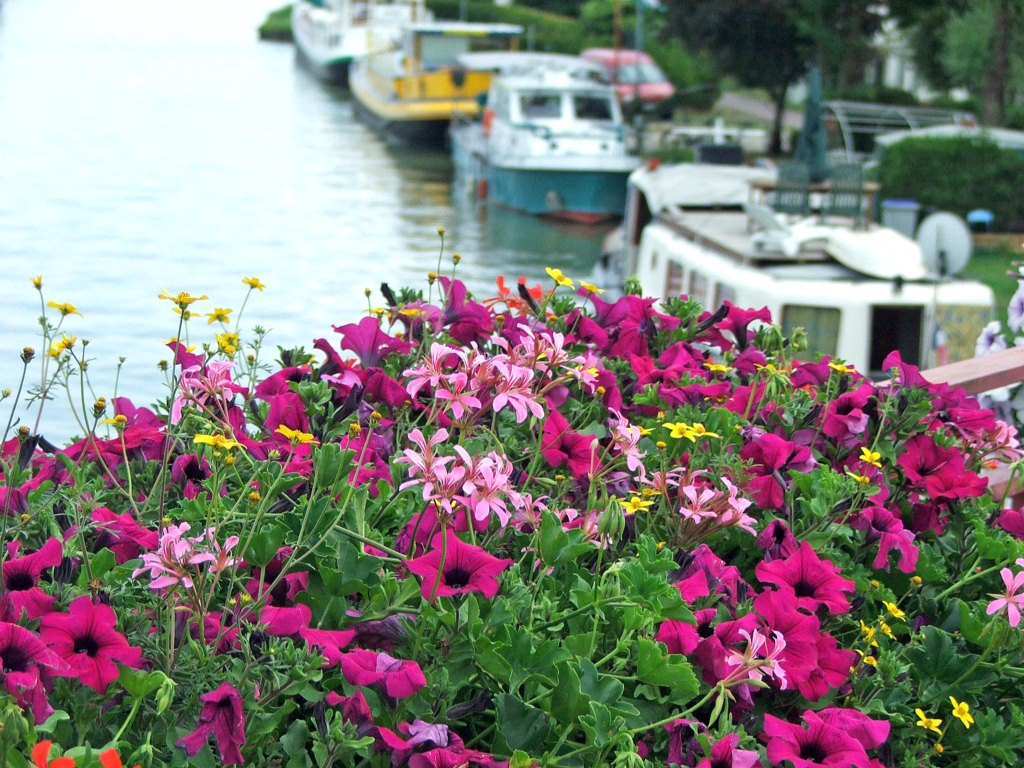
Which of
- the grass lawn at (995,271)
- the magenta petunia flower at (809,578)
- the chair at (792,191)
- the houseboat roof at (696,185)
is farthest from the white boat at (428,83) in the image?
the magenta petunia flower at (809,578)

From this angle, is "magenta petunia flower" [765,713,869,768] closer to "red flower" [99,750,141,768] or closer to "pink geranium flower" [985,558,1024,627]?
"pink geranium flower" [985,558,1024,627]

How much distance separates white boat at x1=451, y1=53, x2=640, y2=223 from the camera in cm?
2659

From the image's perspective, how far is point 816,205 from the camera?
1584 centimetres

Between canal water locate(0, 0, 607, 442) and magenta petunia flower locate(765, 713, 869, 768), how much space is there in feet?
16.5

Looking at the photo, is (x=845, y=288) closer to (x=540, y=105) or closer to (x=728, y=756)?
(x=728, y=756)

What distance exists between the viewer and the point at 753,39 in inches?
1307

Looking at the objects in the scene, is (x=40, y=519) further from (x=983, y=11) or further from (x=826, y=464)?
(x=983, y=11)

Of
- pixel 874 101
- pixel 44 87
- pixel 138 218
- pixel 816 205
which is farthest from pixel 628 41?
pixel 816 205

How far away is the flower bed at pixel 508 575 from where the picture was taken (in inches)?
66.5

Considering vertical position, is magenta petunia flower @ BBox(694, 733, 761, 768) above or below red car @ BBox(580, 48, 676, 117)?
below

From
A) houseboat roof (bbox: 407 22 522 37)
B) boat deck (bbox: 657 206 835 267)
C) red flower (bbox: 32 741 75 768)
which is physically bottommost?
boat deck (bbox: 657 206 835 267)

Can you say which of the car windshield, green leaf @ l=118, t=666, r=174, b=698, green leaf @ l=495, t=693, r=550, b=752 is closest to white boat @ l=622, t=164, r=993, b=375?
green leaf @ l=495, t=693, r=550, b=752

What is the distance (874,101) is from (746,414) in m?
33.0

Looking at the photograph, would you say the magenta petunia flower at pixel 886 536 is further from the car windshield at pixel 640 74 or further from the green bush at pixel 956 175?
the car windshield at pixel 640 74
